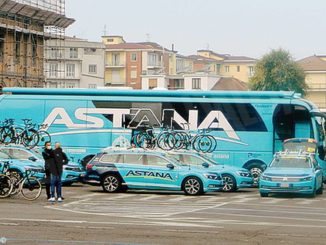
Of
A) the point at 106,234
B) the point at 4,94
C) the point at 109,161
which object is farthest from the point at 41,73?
the point at 106,234

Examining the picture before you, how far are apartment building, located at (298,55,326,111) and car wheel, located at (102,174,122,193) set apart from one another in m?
84.2

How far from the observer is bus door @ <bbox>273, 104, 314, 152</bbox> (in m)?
35.1

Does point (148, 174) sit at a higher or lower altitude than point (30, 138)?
lower

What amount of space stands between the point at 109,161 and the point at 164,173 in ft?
6.94

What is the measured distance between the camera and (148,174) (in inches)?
1212

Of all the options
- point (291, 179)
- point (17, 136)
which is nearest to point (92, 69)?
point (17, 136)

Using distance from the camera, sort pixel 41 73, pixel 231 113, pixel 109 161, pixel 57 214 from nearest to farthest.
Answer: pixel 57 214 < pixel 109 161 < pixel 231 113 < pixel 41 73

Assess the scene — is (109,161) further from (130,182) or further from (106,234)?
(106,234)

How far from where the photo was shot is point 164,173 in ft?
101

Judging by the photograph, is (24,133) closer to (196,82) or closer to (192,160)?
(192,160)

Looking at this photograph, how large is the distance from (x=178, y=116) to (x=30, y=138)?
6400 mm

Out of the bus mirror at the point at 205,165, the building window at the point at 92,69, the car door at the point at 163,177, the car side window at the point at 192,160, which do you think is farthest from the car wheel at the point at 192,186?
the building window at the point at 92,69

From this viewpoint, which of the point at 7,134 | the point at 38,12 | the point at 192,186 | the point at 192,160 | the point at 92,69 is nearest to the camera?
the point at 192,186

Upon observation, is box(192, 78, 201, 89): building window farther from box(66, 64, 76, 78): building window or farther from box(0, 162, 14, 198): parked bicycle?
box(0, 162, 14, 198): parked bicycle
